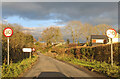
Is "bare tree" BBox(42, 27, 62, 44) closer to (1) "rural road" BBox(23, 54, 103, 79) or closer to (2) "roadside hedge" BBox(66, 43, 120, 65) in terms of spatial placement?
(2) "roadside hedge" BBox(66, 43, 120, 65)

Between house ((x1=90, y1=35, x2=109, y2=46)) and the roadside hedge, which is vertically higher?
house ((x1=90, y1=35, x2=109, y2=46))

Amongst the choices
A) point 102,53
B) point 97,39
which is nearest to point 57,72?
point 102,53

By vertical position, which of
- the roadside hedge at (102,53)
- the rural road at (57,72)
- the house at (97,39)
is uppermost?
the house at (97,39)

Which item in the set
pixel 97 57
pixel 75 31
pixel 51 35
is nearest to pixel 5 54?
pixel 97 57

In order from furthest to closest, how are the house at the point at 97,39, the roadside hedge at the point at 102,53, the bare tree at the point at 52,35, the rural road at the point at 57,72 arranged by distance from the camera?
1. the bare tree at the point at 52,35
2. the house at the point at 97,39
3. the roadside hedge at the point at 102,53
4. the rural road at the point at 57,72

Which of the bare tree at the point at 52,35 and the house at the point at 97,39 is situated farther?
the bare tree at the point at 52,35

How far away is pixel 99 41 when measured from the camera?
53062mm

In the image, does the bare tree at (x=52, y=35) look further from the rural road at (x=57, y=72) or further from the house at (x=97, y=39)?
the rural road at (x=57, y=72)

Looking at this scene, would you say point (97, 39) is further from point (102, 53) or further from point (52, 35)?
point (102, 53)

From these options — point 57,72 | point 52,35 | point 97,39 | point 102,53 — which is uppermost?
point 52,35

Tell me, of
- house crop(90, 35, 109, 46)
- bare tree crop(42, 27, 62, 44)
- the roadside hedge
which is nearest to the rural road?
the roadside hedge

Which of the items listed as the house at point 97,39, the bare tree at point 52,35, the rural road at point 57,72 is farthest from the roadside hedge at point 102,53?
the bare tree at point 52,35

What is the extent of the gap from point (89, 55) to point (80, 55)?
3.47 meters

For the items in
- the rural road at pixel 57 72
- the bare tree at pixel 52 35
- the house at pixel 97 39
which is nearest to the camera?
the rural road at pixel 57 72
